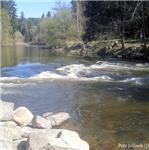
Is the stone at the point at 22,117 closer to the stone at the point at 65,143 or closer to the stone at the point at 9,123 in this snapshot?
the stone at the point at 9,123

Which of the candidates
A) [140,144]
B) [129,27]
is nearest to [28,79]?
[140,144]

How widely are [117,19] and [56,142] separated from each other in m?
34.0

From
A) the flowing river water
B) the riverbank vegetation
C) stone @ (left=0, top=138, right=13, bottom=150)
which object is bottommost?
the flowing river water

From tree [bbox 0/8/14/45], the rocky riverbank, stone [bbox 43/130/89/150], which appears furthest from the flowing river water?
tree [bbox 0/8/14/45]

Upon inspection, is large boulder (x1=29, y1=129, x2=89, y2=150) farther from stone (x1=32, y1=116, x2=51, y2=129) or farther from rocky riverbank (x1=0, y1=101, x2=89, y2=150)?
stone (x1=32, y1=116, x2=51, y2=129)

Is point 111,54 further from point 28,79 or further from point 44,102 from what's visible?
point 44,102

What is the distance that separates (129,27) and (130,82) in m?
26.3

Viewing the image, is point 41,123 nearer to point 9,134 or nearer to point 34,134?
point 9,134

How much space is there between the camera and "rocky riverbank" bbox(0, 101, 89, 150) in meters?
7.81

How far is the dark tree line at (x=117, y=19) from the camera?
3484cm

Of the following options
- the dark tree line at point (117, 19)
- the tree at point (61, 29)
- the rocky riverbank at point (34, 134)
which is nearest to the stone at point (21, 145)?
the rocky riverbank at point (34, 134)

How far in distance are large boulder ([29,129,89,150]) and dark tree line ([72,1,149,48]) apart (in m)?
23.7

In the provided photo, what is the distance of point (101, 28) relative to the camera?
46844 mm

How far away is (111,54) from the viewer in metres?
37.1
